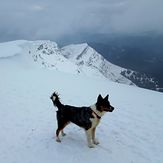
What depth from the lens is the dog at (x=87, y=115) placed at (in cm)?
1020

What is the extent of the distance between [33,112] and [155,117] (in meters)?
6.54

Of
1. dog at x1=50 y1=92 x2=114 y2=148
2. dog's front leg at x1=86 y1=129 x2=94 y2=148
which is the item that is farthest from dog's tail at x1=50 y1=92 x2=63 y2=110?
dog's front leg at x1=86 y1=129 x2=94 y2=148

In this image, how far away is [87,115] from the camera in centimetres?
1065

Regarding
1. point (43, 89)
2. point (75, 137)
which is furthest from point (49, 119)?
point (43, 89)

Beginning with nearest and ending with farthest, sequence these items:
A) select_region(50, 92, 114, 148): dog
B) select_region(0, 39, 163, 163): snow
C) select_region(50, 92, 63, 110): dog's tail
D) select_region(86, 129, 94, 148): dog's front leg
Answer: select_region(50, 92, 114, 148): dog < select_region(0, 39, 163, 163): snow < select_region(86, 129, 94, 148): dog's front leg < select_region(50, 92, 63, 110): dog's tail

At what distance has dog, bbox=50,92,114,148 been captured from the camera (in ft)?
33.4

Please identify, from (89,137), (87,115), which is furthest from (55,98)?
(89,137)

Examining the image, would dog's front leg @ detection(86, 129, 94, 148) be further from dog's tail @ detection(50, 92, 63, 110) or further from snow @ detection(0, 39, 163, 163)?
dog's tail @ detection(50, 92, 63, 110)

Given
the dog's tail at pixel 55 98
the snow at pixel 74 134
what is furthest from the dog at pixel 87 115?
the snow at pixel 74 134

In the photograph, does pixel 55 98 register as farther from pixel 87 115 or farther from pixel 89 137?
pixel 89 137

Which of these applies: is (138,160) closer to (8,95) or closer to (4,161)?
(4,161)

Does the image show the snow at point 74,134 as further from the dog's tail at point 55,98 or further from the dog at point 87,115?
the dog's tail at point 55,98

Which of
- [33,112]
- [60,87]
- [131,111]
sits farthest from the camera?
[60,87]

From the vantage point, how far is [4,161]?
1014 centimetres
